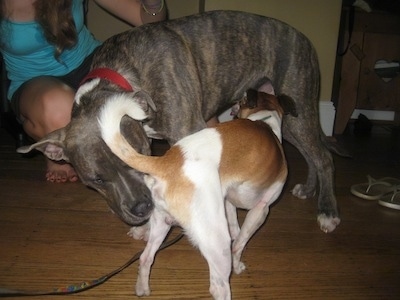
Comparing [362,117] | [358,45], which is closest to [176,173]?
[358,45]

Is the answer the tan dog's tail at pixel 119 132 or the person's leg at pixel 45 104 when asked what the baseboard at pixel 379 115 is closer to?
the person's leg at pixel 45 104

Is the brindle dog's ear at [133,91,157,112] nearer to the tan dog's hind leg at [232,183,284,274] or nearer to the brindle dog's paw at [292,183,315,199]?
the tan dog's hind leg at [232,183,284,274]

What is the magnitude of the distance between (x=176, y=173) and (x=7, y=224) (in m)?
1.23

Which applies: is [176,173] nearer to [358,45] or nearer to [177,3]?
[177,3]

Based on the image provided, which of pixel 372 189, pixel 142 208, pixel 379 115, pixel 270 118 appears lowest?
pixel 379 115

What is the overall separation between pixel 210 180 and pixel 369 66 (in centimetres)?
365

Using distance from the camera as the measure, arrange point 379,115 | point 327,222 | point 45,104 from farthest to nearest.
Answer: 1. point 379,115
2. point 45,104
3. point 327,222

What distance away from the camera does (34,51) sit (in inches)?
99.9

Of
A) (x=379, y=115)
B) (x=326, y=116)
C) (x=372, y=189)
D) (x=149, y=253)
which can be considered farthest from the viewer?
(x=379, y=115)

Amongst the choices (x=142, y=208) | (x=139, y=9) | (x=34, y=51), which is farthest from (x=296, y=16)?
(x=142, y=208)

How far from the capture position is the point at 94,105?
176 centimetres

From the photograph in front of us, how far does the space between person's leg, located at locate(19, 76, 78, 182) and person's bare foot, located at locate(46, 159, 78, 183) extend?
0.27 metres

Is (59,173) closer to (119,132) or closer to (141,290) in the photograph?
(141,290)

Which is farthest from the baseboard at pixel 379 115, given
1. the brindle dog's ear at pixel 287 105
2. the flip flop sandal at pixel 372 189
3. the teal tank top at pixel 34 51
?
the teal tank top at pixel 34 51
